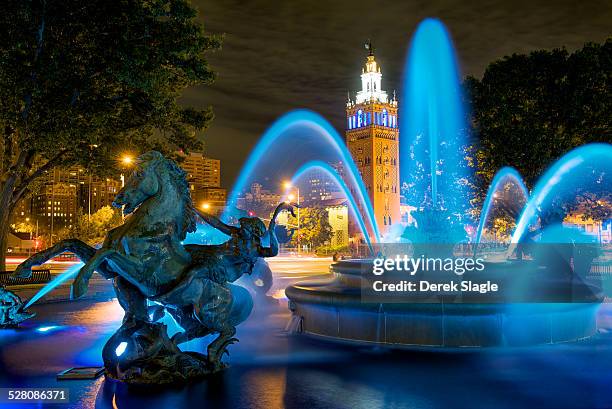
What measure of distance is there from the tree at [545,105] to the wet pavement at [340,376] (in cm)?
1591

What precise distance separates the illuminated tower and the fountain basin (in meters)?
121

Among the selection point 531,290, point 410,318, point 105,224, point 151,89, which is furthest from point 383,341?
point 105,224

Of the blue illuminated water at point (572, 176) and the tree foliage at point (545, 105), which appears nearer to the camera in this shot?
the blue illuminated water at point (572, 176)

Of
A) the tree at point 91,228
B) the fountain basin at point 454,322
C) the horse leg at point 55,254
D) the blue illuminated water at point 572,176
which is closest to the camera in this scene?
the horse leg at point 55,254

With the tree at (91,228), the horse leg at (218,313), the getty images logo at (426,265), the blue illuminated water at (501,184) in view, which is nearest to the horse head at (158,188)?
the horse leg at (218,313)

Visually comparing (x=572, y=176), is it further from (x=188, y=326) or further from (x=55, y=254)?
(x=55, y=254)

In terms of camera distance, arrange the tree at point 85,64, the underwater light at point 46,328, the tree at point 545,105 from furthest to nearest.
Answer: the tree at point 545,105, the tree at point 85,64, the underwater light at point 46,328

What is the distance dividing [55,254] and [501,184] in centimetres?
2733

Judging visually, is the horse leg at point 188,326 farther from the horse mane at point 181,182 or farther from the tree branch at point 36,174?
the tree branch at point 36,174

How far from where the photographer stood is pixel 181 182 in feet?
28.8

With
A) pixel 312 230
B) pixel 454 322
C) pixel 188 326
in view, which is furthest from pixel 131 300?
pixel 312 230

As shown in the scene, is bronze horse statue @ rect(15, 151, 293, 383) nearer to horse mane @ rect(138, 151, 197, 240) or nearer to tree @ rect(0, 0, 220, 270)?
horse mane @ rect(138, 151, 197, 240)

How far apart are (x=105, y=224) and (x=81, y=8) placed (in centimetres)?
4236

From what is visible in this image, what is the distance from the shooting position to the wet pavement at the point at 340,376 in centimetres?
741
